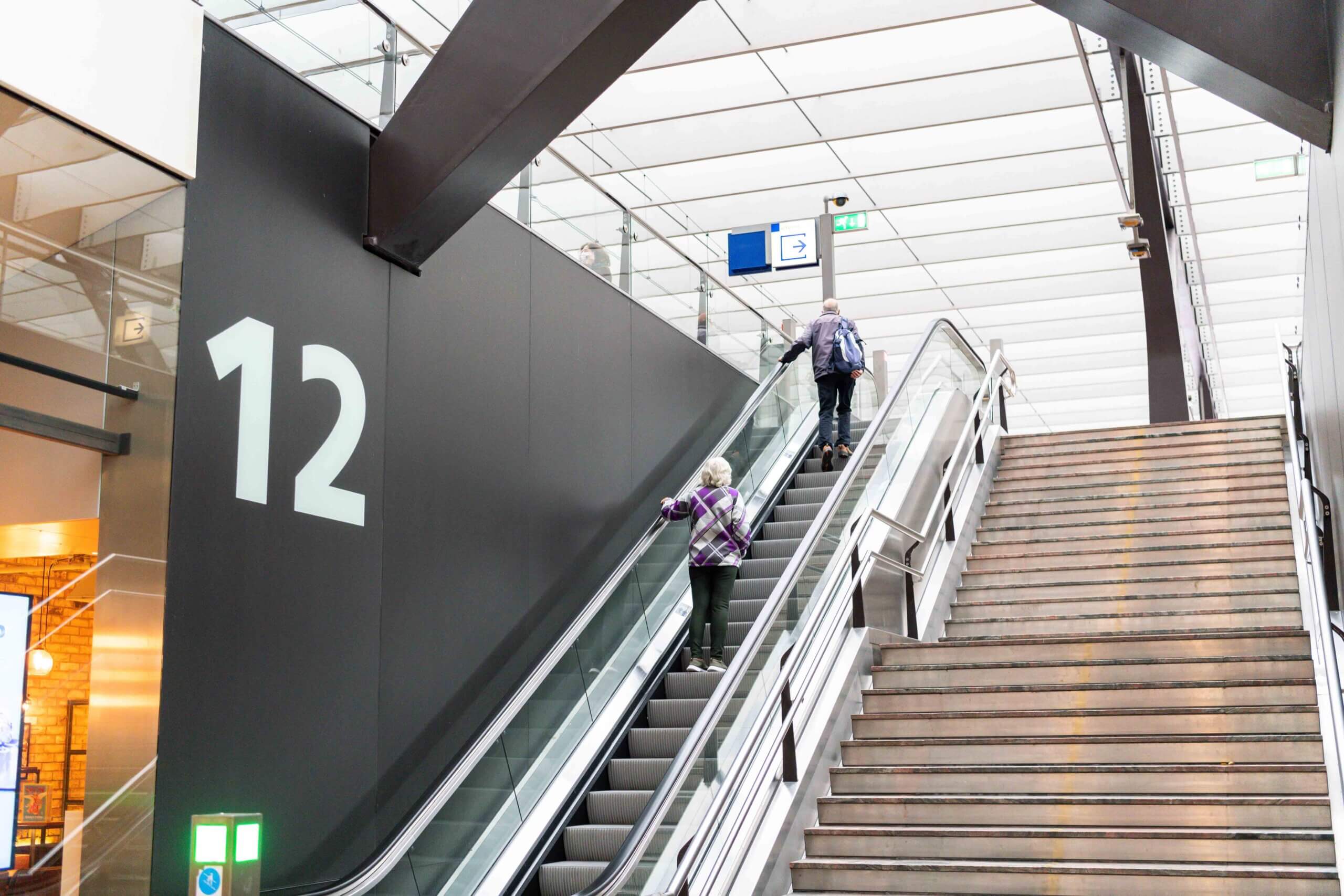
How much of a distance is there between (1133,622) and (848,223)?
578 centimetres

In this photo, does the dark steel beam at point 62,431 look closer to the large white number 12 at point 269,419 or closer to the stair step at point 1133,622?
the large white number 12 at point 269,419

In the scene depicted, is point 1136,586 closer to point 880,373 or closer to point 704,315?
point 704,315

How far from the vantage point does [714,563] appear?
8.03m

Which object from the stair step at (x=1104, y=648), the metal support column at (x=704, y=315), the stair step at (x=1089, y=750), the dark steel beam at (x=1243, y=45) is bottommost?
the stair step at (x=1089, y=750)

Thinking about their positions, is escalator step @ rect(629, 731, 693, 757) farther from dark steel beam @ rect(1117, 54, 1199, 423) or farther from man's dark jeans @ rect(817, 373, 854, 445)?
dark steel beam @ rect(1117, 54, 1199, 423)

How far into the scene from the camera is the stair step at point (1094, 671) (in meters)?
6.61

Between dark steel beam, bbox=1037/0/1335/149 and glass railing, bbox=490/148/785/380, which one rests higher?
glass railing, bbox=490/148/785/380

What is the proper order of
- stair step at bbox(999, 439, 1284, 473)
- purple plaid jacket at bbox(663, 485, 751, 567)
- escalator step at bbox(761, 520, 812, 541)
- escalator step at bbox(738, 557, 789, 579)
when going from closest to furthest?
purple plaid jacket at bbox(663, 485, 751, 567)
escalator step at bbox(738, 557, 789, 579)
escalator step at bbox(761, 520, 812, 541)
stair step at bbox(999, 439, 1284, 473)

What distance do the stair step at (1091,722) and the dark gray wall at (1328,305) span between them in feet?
3.04

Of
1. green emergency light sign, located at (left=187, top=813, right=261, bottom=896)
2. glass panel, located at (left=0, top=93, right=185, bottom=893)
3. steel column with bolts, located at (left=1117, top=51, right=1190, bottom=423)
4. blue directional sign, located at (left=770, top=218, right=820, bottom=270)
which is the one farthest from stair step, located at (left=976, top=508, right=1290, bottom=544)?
green emergency light sign, located at (left=187, top=813, right=261, bottom=896)

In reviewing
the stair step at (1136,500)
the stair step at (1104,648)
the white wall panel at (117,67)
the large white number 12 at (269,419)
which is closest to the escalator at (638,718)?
the stair step at (1104,648)

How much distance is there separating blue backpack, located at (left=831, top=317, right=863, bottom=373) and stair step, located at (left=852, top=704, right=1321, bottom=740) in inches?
159

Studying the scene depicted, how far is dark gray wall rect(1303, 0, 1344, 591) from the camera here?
4.79 m

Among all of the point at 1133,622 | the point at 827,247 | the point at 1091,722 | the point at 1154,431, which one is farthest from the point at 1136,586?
the point at 827,247
